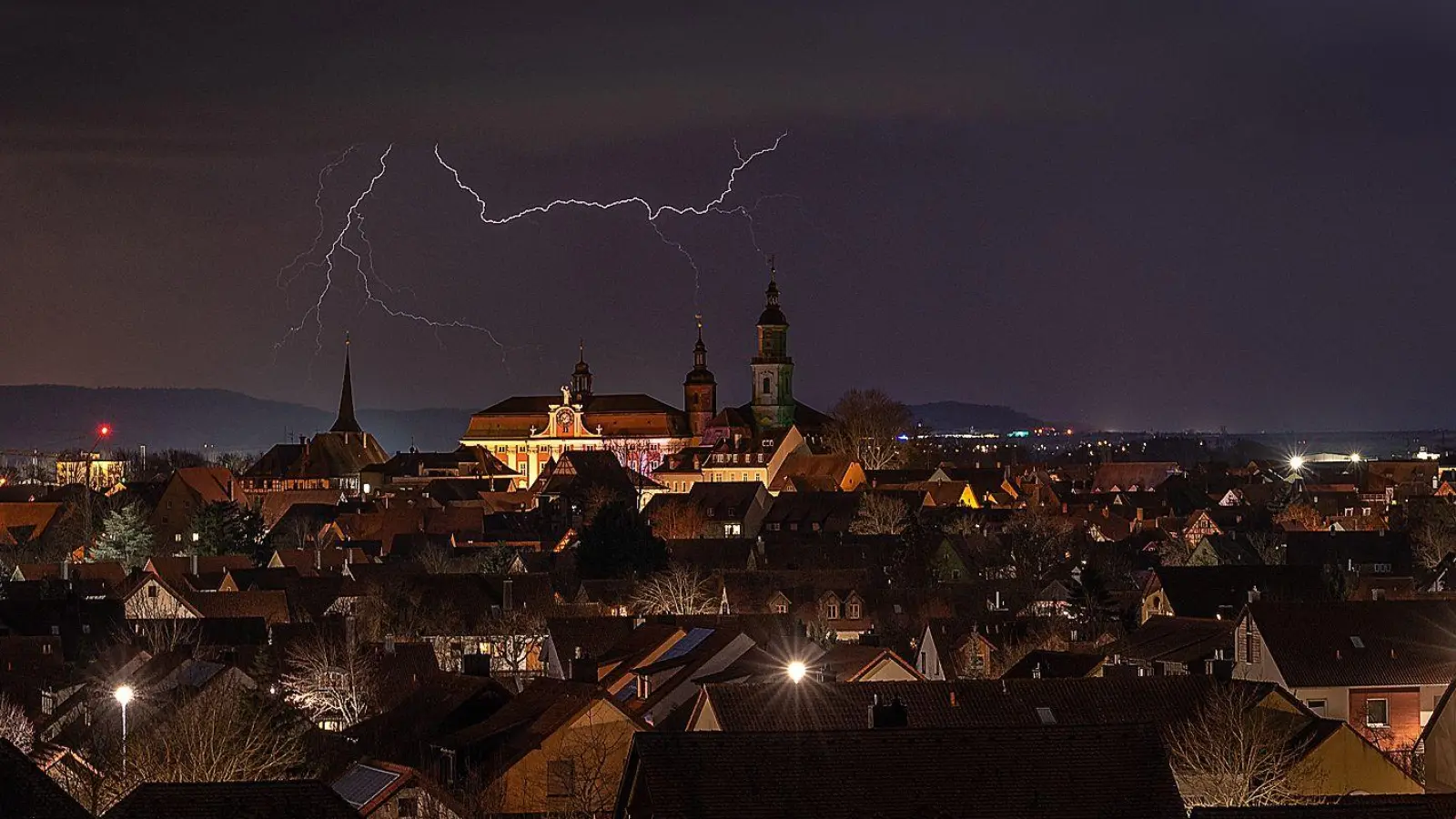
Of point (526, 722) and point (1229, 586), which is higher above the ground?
point (1229, 586)

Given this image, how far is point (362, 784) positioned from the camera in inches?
1318

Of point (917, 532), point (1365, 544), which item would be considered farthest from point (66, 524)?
point (1365, 544)

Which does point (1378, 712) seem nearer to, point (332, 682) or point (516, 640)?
point (332, 682)

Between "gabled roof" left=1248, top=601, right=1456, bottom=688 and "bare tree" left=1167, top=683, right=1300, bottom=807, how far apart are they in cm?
1077

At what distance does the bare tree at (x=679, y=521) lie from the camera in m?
124

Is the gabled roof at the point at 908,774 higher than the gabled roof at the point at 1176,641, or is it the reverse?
the gabled roof at the point at 1176,641

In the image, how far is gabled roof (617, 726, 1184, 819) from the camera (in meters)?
25.0

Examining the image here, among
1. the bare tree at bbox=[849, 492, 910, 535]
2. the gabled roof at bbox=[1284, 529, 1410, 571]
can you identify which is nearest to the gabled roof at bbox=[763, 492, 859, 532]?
the bare tree at bbox=[849, 492, 910, 535]

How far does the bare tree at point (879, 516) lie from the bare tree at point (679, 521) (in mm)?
8385

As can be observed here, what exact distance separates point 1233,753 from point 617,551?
5561 cm

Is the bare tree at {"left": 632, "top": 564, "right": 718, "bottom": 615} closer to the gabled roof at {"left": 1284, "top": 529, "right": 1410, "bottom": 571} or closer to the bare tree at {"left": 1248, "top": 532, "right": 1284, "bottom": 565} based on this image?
the bare tree at {"left": 1248, "top": 532, "right": 1284, "bottom": 565}

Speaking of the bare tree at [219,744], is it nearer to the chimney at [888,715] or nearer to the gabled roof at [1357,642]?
the chimney at [888,715]

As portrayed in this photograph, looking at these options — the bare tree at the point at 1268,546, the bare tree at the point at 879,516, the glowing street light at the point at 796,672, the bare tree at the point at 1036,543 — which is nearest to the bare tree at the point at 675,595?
the bare tree at the point at 1036,543

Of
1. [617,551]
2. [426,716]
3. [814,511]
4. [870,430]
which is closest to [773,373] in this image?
[870,430]
